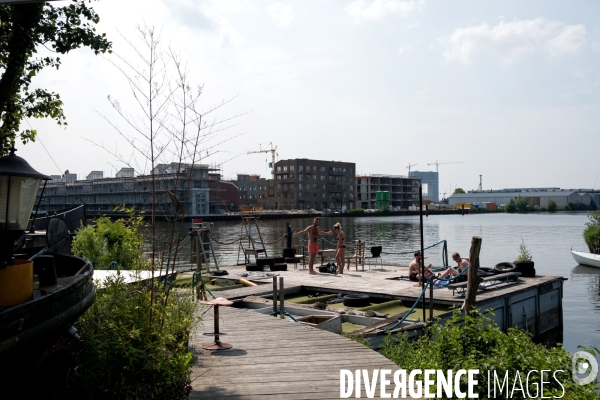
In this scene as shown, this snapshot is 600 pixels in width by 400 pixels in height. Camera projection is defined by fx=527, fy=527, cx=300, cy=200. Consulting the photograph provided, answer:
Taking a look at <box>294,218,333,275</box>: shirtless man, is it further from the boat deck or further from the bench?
the bench

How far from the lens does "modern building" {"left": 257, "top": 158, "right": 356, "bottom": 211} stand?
493 ft

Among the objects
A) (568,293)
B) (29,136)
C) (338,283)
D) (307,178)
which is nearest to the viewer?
(29,136)

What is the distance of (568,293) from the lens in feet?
91.8

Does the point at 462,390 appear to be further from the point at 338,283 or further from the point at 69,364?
the point at 338,283

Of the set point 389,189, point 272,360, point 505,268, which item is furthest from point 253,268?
point 389,189

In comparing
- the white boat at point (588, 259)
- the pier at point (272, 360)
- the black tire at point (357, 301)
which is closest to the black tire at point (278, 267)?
the black tire at point (357, 301)

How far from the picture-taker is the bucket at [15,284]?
3.99m

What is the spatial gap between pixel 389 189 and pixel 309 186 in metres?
40.0

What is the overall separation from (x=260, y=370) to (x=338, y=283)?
11.2m

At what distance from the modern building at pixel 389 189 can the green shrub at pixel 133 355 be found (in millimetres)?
169363

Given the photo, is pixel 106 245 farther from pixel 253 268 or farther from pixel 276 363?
pixel 276 363

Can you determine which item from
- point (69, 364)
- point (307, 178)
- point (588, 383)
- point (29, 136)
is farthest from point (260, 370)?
point (307, 178)

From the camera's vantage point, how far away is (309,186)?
152500mm

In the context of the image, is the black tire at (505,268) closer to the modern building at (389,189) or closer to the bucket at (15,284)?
the bucket at (15,284)
